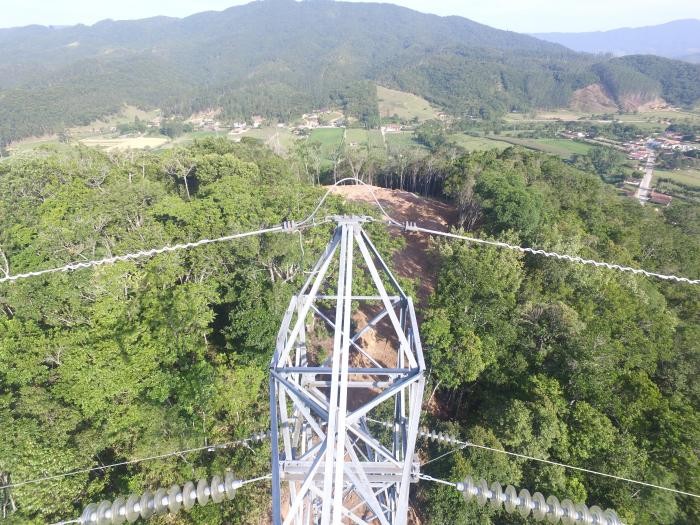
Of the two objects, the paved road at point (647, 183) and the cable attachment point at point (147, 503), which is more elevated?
the cable attachment point at point (147, 503)

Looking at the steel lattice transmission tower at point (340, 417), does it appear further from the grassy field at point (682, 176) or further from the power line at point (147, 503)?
the grassy field at point (682, 176)

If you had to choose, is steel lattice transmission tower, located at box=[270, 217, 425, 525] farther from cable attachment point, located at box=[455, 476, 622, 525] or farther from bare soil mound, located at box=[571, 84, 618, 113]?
bare soil mound, located at box=[571, 84, 618, 113]

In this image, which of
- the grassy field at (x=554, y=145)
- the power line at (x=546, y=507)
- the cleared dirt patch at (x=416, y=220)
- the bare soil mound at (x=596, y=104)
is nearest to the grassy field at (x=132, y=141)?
the cleared dirt patch at (x=416, y=220)

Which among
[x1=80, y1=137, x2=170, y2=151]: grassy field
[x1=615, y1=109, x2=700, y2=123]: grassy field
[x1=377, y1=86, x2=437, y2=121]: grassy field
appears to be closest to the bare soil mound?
[x1=615, y1=109, x2=700, y2=123]: grassy field

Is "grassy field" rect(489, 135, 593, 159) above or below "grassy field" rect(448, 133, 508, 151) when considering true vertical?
below

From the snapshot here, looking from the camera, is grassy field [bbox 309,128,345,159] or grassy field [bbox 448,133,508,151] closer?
grassy field [bbox 309,128,345,159]

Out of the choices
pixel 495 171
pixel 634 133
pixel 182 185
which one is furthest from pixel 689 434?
pixel 634 133

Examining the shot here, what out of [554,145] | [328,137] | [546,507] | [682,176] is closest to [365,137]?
[328,137]

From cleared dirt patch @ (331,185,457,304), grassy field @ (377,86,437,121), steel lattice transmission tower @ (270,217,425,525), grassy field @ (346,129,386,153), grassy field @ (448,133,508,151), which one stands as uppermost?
grassy field @ (377,86,437,121)

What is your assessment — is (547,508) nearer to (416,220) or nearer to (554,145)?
(416,220)
